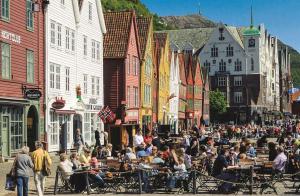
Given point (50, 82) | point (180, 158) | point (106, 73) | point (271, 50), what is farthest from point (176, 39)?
point (180, 158)

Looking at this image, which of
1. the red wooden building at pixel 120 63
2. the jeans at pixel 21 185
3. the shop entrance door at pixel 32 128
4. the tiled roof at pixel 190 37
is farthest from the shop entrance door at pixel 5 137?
the tiled roof at pixel 190 37

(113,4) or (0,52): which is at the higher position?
(113,4)

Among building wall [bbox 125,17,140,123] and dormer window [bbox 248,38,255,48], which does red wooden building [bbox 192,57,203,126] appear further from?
building wall [bbox 125,17,140,123]

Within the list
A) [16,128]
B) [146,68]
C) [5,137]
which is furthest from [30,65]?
[146,68]

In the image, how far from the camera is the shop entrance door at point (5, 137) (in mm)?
31323

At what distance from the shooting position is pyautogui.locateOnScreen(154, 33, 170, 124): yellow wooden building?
215ft

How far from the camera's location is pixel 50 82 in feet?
122

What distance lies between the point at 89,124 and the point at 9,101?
14.9 meters

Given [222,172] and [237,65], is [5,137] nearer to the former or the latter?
[222,172]

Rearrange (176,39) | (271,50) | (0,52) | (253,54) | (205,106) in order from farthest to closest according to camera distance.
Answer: (271,50)
(176,39)
(253,54)
(205,106)
(0,52)

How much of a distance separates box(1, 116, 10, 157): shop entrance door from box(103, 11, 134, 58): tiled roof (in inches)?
754

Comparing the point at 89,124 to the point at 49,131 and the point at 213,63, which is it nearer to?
the point at 49,131

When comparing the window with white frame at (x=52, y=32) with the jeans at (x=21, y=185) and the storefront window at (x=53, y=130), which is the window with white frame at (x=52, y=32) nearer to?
the storefront window at (x=53, y=130)

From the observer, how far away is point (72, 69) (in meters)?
41.5
